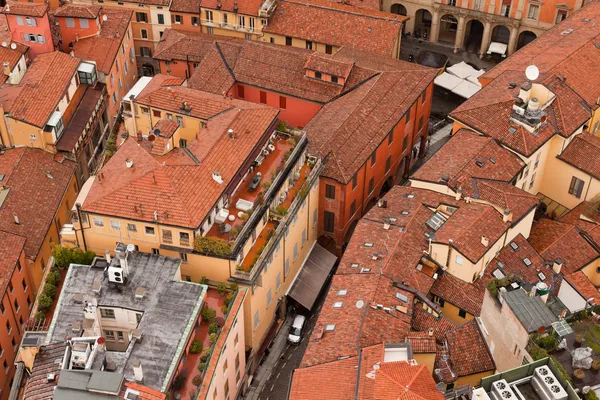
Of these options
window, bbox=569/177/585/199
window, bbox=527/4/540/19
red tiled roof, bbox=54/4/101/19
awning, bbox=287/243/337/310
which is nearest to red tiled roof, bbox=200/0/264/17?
red tiled roof, bbox=54/4/101/19

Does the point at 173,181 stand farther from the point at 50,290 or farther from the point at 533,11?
the point at 533,11

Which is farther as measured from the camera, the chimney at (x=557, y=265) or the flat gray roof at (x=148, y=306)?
the chimney at (x=557, y=265)

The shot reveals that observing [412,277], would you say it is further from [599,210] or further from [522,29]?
[522,29]

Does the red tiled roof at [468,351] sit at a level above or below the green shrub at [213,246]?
below

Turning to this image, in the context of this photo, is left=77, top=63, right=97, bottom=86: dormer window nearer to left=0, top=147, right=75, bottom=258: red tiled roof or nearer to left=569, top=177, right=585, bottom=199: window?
left=0, top=147, right=75, bottom=258: red tiled roof

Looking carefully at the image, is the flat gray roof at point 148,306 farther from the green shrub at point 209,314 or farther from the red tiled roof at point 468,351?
the red tiled roof at point 468,351

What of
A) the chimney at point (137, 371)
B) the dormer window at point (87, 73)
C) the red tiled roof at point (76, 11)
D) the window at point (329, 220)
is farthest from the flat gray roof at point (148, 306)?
the red tiled roof at point (76, 11)

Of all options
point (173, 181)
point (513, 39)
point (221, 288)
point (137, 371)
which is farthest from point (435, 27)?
point (137, 371)

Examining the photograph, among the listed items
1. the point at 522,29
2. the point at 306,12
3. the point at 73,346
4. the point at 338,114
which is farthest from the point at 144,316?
the point at 522,29
